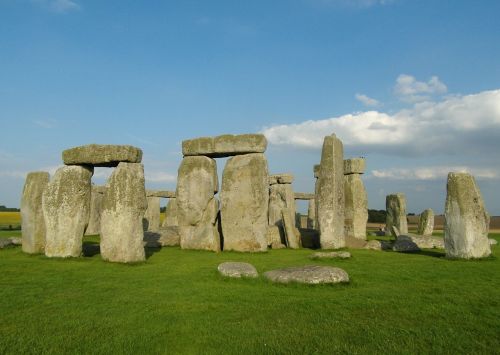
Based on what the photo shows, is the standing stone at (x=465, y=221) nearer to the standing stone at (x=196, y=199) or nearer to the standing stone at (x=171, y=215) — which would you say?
the standing stone at (x=196, y=199)

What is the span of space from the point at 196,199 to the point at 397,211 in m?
12.0

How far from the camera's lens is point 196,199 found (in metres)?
15.3

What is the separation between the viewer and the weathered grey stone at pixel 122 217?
424 inches

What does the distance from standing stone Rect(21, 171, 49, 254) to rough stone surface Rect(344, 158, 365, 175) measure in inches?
502

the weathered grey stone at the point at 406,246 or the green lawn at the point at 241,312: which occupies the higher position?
the weathered grey stone at the point at 406,246

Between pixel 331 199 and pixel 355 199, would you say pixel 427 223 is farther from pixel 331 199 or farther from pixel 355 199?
pixel 331 199

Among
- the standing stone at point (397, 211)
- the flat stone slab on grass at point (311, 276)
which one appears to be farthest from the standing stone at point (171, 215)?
the flat stone slab on grass at point (311, 276)

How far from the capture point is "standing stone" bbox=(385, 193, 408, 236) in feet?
74.2

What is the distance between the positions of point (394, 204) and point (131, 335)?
19929 millimetres

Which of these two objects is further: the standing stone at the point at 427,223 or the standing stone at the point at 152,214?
the standing stone at the point at 152,214

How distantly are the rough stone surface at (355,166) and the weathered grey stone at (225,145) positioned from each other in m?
6.95

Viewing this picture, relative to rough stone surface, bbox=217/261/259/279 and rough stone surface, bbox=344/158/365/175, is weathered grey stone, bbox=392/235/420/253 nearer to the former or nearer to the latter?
rough stone surface, bbox=344/158/365/175

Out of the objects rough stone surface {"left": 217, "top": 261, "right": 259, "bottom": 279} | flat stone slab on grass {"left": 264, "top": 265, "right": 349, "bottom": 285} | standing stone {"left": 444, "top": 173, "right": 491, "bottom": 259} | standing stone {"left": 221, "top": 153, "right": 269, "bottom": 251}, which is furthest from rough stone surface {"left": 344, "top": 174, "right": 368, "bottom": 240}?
flat stone slab on grass {"left": 264, "top": 265, "right": 349, "bottom": 285}

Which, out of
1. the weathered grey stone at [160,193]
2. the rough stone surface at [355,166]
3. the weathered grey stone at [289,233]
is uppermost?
the rough stone surface at [355,166]
